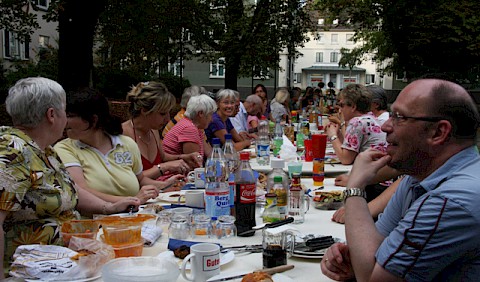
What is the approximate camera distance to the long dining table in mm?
2129

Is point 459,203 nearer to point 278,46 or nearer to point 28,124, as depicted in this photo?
point 28,124

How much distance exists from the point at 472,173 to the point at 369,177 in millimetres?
590

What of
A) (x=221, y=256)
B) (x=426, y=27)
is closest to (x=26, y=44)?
(x=426, y=27)

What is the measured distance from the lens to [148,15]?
42.8 ft

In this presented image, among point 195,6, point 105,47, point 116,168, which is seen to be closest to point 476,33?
point 195,6

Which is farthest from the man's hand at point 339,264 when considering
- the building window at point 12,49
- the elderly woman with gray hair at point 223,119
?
the building window at point 12,49

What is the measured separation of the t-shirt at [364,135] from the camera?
4.98 m

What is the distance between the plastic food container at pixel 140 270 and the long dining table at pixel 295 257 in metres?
0.20

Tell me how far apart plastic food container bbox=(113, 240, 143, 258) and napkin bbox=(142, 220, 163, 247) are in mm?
210

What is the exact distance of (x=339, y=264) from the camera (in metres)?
2.03

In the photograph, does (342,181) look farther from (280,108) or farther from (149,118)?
(280,108)

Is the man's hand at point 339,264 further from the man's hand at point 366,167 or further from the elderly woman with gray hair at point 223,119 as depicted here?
the elderly woman with gray hair at point 223,119

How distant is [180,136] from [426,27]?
13.5 metres

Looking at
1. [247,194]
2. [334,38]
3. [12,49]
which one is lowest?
[247,194]
